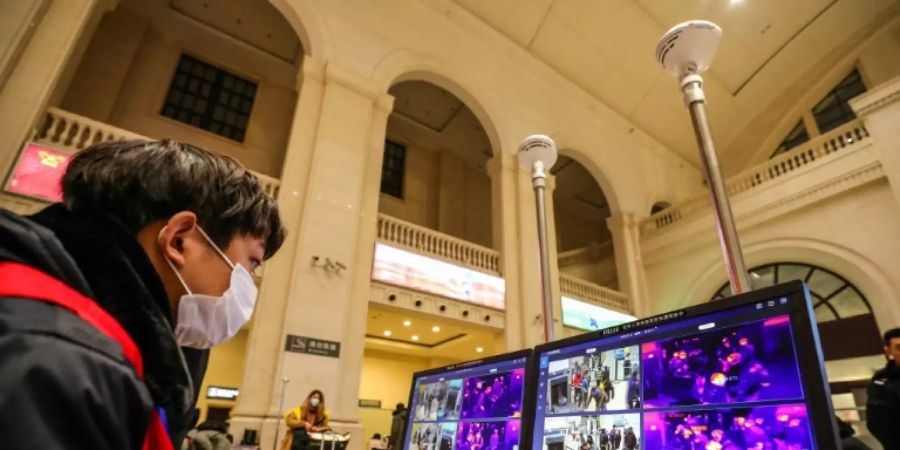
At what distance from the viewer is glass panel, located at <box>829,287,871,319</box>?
940 centimetres

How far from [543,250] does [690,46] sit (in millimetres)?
1441

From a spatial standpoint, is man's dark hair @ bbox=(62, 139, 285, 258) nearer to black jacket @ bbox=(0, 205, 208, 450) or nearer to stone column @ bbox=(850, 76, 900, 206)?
black jacket @ bbox=(0, 205, 208, 450)

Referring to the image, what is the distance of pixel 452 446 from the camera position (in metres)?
1.72

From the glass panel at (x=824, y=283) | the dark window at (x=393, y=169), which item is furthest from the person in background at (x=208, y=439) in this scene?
the glass panel at (x=824, y=283)

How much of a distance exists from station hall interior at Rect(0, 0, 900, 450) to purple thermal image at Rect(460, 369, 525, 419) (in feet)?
12.3

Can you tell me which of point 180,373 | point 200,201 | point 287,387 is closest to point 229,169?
point 200,201

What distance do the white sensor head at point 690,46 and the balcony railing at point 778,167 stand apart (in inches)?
268

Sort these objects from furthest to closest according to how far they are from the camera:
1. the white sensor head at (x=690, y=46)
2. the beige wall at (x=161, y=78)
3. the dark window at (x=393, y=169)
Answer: the dark window at (x=393, y=169) < the beige wall at (x=161, y=78) < the white sensor head at (x=690, y=46)

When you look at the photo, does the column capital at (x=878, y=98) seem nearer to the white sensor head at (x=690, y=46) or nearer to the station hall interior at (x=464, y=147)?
the station hall interior at (x=464, y=147)

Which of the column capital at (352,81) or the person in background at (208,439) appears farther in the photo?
the column capital at (352,81)

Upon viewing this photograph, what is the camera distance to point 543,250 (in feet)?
9.90

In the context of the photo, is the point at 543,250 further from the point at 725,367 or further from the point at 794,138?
the point at 794,138

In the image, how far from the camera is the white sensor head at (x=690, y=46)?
6.82ft

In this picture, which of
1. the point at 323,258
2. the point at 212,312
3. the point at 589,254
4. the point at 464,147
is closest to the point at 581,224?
the point at 589,254
